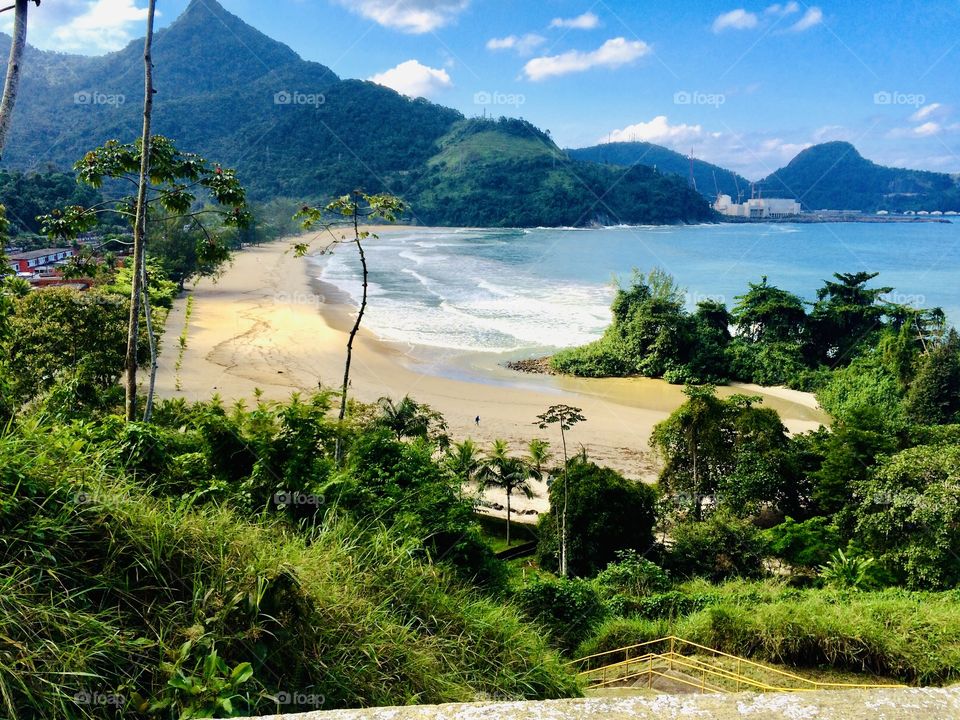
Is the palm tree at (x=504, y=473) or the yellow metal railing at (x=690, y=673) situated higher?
the yellow metal railing at (x=690, y=673)

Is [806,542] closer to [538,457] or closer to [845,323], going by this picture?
A: [538,457]

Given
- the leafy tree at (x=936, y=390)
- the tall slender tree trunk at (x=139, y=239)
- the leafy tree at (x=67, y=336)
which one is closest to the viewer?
the tall slender tree trunk at (x=139, y=239)

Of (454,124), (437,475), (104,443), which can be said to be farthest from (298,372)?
(454,124)

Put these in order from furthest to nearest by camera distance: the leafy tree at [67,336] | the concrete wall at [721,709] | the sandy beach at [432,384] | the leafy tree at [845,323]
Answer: the leafy tree at [845,323] < the sandy beach at [432,384] < the leafy tree at [67,336] < the concrete wall at [721,709]

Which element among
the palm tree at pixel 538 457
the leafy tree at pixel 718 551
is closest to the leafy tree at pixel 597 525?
the leafy tree at pixel 718 551

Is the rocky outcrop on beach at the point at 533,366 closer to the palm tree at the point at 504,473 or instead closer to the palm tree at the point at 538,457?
the palm tree at the point at 538,457

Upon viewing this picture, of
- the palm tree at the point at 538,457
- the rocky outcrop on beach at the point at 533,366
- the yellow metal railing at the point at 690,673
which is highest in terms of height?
the yellow metal railing at the point at 690,673

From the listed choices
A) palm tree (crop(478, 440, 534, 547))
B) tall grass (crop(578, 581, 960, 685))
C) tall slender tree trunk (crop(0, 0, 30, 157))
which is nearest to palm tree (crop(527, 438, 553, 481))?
palm tree (crop(478, 440, 534, 547))

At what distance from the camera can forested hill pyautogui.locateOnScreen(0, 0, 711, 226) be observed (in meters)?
127

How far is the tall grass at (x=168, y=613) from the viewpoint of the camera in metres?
2.46

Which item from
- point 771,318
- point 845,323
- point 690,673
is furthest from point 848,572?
point 845,323

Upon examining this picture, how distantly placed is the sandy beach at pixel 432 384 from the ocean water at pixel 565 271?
3.93 metres

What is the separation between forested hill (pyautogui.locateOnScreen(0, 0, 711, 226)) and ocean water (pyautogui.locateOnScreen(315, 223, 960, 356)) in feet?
35.1

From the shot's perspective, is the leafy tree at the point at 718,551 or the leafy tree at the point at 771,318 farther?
the leafy tree at the point at 771,318
